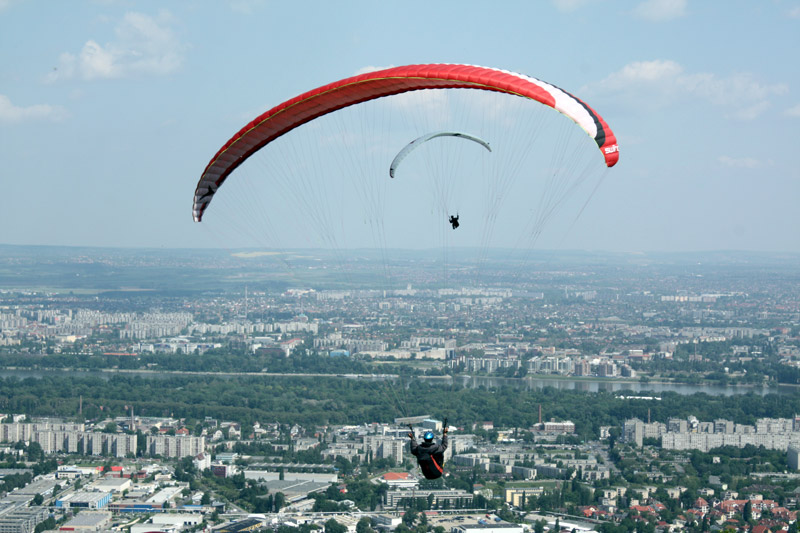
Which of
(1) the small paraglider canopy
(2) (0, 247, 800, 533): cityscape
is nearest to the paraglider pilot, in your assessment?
(1) the small paraglider canopy

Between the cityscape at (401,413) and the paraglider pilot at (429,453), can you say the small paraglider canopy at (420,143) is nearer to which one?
the paraglider pilot at (429,453)

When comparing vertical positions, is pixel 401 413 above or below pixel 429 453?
below

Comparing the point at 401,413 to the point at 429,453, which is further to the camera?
the point at 401,413

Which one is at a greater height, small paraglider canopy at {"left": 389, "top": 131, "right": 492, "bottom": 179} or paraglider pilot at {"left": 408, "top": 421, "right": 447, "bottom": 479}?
small paraglider canopy at {"left": 389, "top": 131, "right": 492, "bottom": 179}

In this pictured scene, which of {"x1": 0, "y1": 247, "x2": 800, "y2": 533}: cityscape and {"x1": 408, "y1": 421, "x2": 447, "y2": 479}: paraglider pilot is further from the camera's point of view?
{"x1": 0, "y1": 247, "x2": 800, "y2": 533}: cityscape

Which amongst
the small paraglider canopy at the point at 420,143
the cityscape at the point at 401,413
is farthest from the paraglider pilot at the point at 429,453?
the cityscape at the point at 401,413

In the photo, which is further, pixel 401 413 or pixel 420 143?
pixel 401 413

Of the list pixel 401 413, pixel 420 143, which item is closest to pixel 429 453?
pixel 420 143

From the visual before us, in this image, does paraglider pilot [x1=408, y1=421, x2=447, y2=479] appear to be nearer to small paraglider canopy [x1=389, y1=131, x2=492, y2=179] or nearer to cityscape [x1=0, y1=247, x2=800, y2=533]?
small paraglider canopy [x1=389, y1=131, x2=492, y2=179]

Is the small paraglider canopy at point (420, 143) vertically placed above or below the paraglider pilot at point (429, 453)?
above

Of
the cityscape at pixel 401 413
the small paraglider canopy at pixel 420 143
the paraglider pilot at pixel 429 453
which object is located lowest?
the cityscape at pixel 401 413

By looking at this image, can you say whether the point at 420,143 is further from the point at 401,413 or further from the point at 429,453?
the point at 401,413
